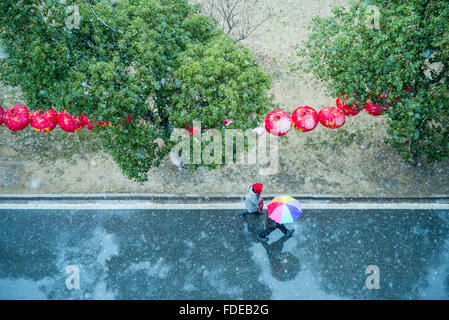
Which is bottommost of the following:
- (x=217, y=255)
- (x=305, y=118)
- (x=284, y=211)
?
(x=217, y=255)

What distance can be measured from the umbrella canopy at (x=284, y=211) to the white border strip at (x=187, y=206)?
2.18 m

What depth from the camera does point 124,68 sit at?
28.0ft

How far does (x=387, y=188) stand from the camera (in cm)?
1136

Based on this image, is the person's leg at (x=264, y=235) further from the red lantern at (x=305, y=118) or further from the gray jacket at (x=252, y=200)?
the red lantern at (x=305, y=118)

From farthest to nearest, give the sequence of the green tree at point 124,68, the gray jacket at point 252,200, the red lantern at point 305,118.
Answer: the red lantern at point 305,118 → the gray jacket at point 252,200 → the green tree at point 124,68

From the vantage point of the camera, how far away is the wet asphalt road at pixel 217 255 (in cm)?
970

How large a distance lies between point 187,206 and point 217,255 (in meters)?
1.81

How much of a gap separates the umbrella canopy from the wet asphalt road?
5.96 feet

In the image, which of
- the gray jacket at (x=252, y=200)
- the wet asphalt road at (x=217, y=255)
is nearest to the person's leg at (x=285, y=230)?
the wet asphalt road at (x=217, y=255)

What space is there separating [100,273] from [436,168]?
10722 mm

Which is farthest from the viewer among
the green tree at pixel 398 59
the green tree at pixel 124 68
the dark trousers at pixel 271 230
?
the dark trousers at pixel 271 230

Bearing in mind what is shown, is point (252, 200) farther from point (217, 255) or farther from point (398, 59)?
point (398, 59)

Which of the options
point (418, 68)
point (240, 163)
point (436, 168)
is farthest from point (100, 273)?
point (436, 168)

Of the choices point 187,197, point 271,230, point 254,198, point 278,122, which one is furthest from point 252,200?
point 278,122
